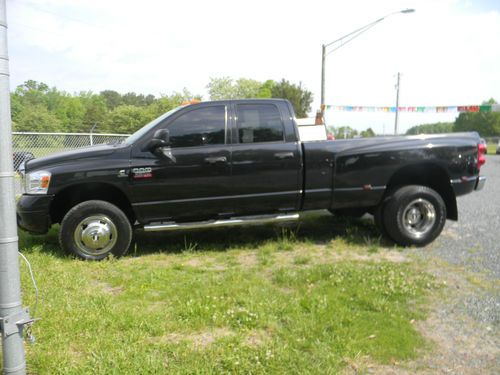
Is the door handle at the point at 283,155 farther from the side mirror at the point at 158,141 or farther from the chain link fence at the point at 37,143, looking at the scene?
the chain link fence at the point at 37,143

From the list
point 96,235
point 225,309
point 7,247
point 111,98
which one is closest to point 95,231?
point 96,235

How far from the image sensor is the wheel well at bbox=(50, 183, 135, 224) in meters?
4.43

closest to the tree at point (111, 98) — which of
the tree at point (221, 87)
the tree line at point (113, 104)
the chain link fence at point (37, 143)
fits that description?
the tree line at point (113, 104)

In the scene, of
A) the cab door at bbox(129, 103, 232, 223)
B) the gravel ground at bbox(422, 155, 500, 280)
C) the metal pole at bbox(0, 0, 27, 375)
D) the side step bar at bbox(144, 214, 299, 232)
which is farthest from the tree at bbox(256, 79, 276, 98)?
the metal pole at bbox(0, 0, 27, 375)

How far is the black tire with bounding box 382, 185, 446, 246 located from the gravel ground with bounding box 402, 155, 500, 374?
0.19 metres

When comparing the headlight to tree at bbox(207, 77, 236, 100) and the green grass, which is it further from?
tree at bbox(207, 77, 236, 100)

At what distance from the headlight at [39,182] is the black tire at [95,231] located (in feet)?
1.23

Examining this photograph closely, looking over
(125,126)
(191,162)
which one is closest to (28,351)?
(191,162)

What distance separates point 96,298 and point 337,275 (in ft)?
7.35

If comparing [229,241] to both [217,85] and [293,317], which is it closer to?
[293,317]

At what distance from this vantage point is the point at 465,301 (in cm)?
331

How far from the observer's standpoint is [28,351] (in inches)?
99.3

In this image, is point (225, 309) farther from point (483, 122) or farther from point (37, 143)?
point (483, 122)

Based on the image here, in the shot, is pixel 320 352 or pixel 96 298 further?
pixel 96 298
